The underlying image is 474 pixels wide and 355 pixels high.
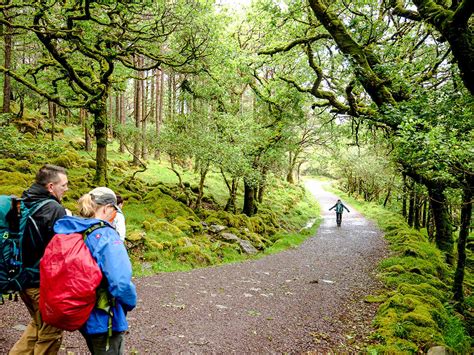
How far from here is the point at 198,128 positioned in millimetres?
15375

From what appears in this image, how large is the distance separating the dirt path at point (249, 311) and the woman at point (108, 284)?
2.58 metres

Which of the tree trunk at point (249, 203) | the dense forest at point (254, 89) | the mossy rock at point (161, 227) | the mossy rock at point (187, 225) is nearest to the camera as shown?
the dense forest at point (254, 89)

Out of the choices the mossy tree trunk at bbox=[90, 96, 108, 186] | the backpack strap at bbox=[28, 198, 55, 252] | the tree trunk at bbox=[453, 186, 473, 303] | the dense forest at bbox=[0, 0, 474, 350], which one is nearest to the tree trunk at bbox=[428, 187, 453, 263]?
the dense forest at bbox=[0, 0, 474, 350]

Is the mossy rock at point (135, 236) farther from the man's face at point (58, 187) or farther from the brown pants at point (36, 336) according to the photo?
the man's face at point (58, 187)

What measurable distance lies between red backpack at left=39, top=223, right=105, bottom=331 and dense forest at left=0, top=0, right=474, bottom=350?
5756mm

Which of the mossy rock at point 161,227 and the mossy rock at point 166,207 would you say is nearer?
the mossy rock at point 161,227

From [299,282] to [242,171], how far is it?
7.30 metres

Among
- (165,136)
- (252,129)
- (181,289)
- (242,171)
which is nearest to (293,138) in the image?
(252,129)

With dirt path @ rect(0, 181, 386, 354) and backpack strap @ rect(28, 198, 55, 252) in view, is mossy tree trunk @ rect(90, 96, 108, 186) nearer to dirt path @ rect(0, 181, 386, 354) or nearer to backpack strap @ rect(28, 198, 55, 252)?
dirt path @ rect(0, 181, 386, 354)

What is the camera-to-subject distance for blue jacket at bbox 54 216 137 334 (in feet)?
8.22

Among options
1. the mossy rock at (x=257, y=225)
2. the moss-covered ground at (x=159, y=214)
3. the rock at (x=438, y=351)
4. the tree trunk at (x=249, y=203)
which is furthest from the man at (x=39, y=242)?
the tree trunk at (x=249, y=203)

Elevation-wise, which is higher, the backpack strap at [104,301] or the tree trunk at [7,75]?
the tree trunk at [7,75]

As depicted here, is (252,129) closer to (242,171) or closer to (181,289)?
(242,171)

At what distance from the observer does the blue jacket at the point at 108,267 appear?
98.7 inches
